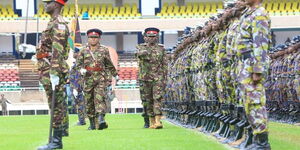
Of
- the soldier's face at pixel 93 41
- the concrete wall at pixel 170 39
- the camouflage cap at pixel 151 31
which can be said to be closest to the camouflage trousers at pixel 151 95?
the camouflage cap at pixel 151 31

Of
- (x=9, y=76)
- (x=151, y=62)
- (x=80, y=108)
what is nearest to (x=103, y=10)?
(x=9, y=76)

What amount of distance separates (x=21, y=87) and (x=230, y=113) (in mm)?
33970

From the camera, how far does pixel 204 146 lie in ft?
34.6

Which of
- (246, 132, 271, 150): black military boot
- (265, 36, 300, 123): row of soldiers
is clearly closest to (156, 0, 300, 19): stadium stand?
(265, 36, 300, 123): row of soldiers

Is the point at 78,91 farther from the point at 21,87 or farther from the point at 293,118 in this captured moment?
the point at 21,87

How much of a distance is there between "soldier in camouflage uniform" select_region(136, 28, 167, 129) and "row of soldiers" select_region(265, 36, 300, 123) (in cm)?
352

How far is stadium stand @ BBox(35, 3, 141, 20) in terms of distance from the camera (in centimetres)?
5022

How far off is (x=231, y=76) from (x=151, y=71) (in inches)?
253

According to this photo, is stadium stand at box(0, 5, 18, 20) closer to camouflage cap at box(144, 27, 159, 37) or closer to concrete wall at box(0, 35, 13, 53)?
concrete wall at box(0, 35, 13, 53)

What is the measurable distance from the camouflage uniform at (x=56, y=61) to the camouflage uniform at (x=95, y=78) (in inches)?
208

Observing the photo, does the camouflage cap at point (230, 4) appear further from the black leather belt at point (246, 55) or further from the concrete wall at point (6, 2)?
the concrete wall at point (6, 2)

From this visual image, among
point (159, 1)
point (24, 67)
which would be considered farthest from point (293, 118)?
point (159, 1)

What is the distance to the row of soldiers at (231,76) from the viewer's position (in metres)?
8.92

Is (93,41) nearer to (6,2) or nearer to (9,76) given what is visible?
(9,76)
